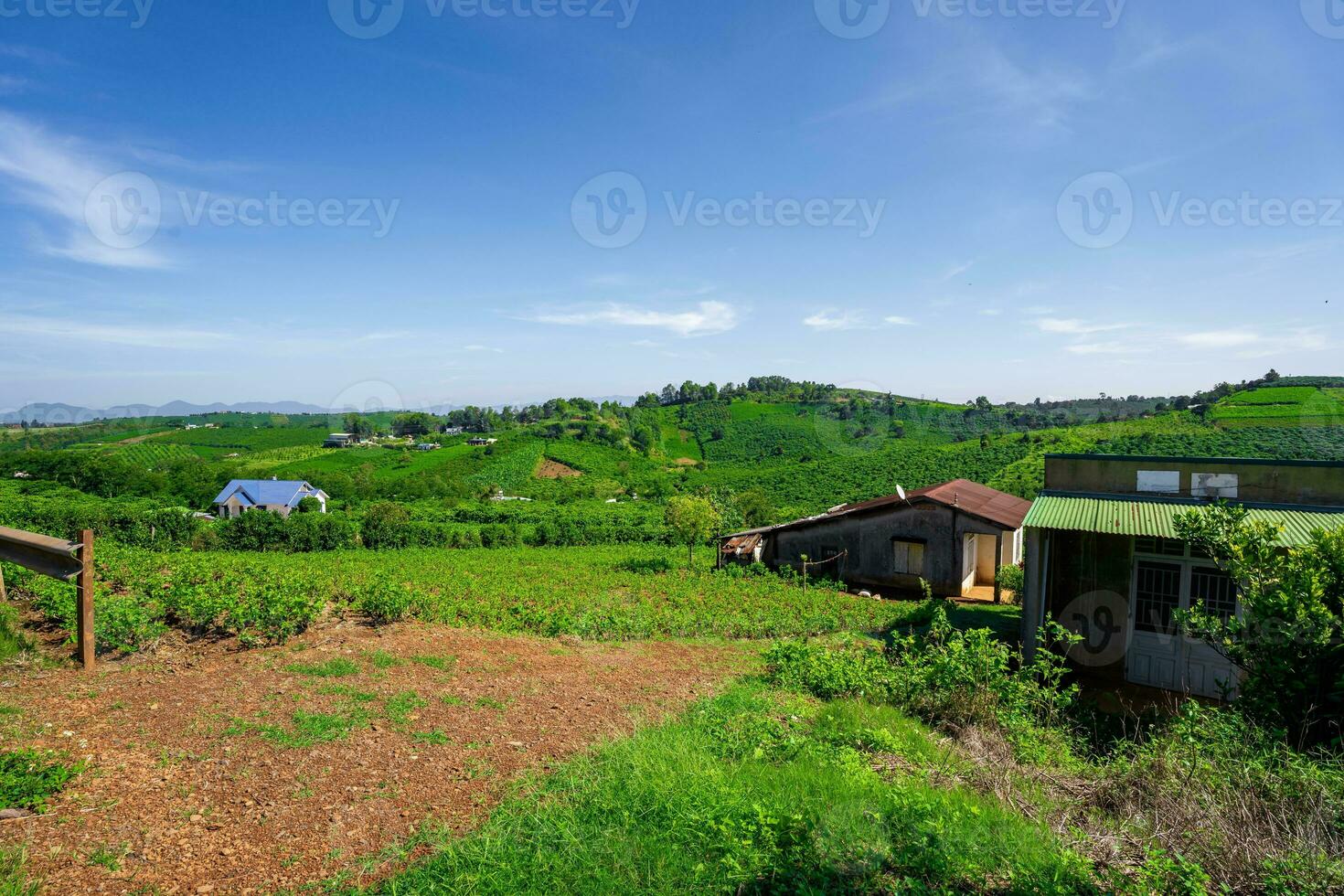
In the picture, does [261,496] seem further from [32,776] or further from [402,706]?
[32,776]

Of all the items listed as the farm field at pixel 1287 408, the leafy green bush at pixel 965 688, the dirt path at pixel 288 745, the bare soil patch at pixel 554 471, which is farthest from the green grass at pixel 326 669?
the bare soil patch at pixel 554 471

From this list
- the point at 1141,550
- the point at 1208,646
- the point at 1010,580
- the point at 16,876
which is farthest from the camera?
the point at 1010,580

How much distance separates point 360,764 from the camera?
16.0ft

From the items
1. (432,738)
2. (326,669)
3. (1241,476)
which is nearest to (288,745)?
(432,738)

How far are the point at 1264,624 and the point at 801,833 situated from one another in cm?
440

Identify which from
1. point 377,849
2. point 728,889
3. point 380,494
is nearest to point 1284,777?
point 728,889

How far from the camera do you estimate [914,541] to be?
65.4 ft

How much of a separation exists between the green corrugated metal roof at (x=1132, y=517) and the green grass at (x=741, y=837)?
Result: 21.4 ft

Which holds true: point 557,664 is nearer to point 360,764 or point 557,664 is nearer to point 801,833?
point 360,764

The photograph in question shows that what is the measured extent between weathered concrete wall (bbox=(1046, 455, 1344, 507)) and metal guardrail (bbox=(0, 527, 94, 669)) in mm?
13550

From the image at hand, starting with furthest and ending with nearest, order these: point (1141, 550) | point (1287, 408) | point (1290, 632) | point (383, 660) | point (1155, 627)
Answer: point (1287, 408), point (1141, 550), point (1155, 627), point (383, 660), point (1290, 632)

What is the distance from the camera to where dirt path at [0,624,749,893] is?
11.9 ft

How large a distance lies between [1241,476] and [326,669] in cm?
1336

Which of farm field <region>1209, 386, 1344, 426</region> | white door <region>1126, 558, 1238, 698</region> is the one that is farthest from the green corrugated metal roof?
farm field <region>1209, 386, 1344, 426</region>
